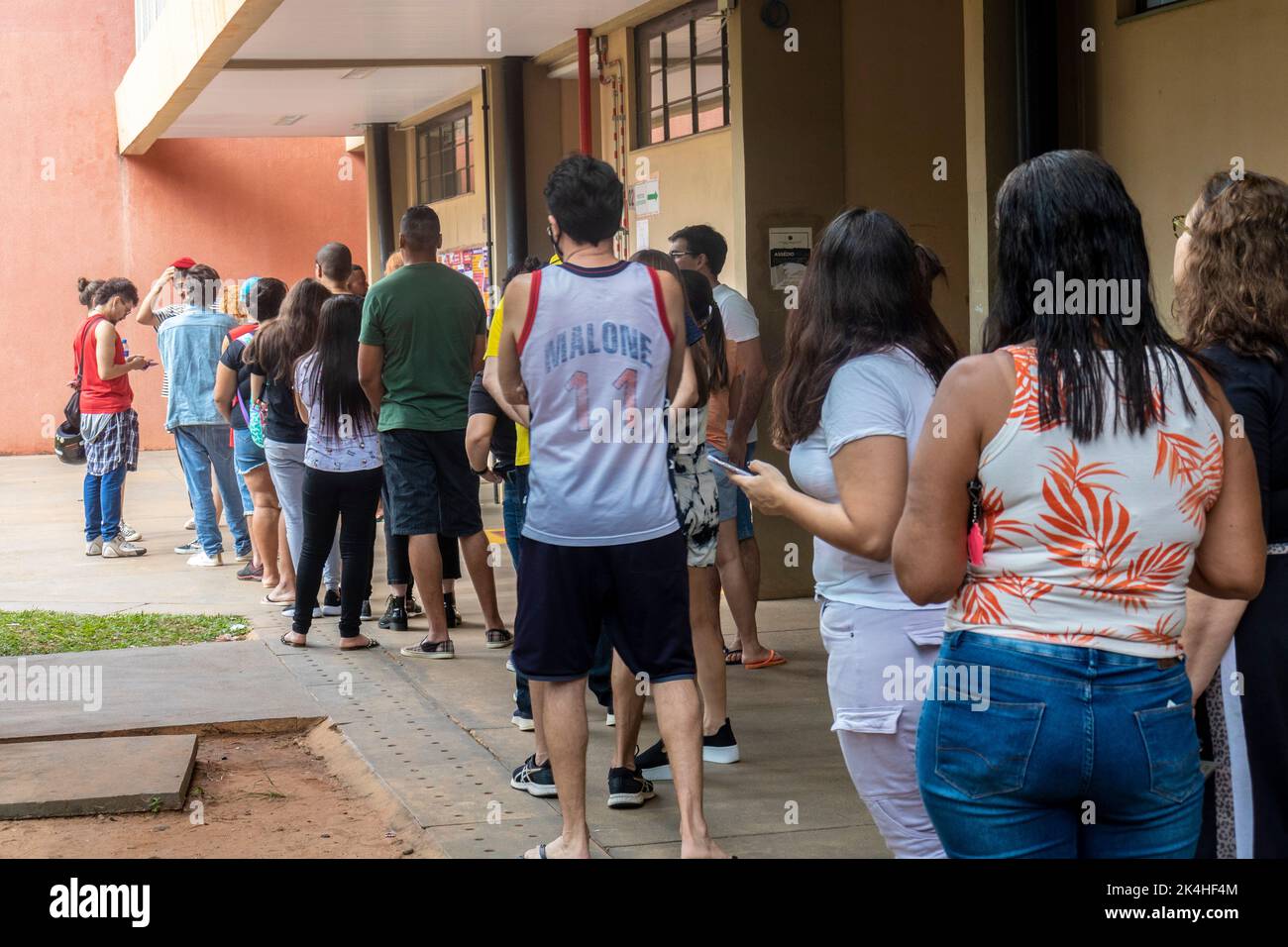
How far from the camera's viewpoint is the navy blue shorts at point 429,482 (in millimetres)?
7066

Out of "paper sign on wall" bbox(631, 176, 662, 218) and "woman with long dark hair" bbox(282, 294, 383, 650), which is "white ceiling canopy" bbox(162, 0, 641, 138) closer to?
"paper sign on wall" bbox(631, 176, 662, 218)

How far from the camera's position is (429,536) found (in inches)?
279

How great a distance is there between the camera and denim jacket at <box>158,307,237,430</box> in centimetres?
1022

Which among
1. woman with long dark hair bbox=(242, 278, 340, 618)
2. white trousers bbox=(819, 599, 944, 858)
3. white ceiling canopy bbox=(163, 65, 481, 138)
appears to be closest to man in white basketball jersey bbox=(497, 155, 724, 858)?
white trousers bbox=(819, 599, 944, 858)

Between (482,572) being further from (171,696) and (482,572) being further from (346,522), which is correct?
(171,696)

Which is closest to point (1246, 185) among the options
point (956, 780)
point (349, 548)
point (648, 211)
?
point (956, 780)

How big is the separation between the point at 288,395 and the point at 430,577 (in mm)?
1606

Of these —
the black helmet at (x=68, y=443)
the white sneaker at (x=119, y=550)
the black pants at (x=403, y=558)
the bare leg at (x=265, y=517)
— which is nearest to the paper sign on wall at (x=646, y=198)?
the bare leg at (x=265, y=517)

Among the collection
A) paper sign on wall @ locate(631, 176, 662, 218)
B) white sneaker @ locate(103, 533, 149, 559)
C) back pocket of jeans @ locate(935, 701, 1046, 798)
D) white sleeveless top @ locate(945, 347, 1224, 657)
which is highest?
paper sign on wall @ locate(631, 176, 662, 218)

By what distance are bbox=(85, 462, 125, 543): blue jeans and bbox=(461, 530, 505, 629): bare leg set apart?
4665 millimetres

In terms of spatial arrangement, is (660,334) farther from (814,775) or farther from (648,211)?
(648,211)

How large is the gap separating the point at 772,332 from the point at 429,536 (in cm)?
247

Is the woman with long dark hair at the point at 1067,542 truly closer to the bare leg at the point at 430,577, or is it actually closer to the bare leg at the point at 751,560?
the bare leg at the point at 751,560

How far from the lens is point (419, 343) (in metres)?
7.03
